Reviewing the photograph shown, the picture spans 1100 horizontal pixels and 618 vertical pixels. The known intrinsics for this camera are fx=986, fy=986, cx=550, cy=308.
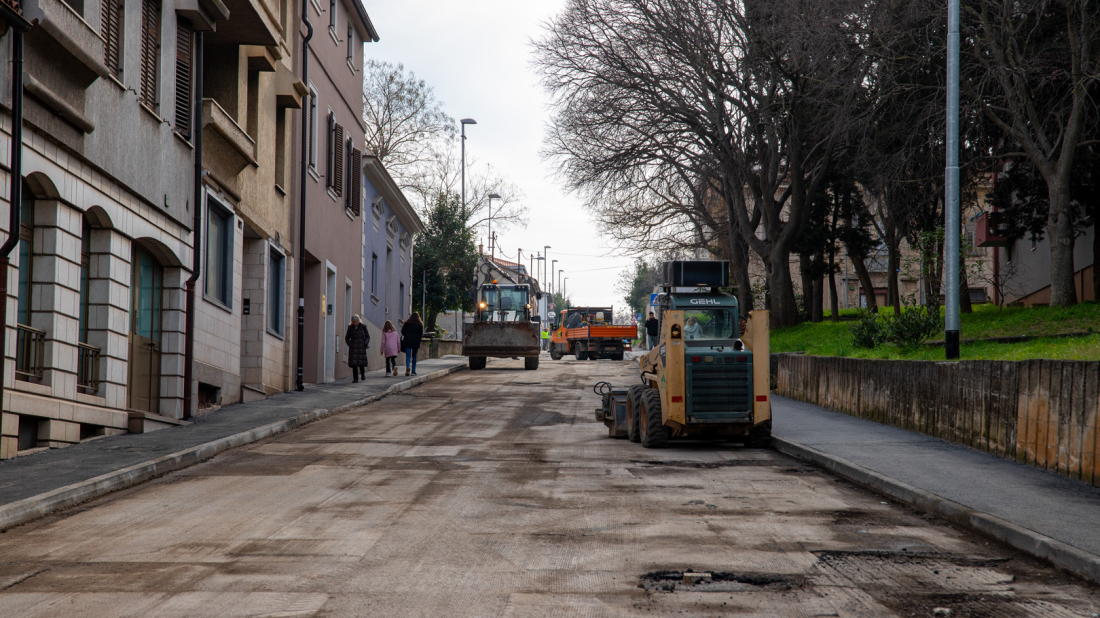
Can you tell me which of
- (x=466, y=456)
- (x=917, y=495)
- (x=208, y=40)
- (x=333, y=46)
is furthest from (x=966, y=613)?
(x=333, y=46)

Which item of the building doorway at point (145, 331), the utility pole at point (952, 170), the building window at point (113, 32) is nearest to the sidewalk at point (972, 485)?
the utility pole at point (952, 170)

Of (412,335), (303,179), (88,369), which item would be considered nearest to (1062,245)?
(303,179)

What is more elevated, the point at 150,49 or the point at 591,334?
the point at 150,49

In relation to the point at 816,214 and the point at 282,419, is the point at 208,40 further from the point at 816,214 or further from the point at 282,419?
the point at 816,214

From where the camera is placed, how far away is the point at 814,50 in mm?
23609

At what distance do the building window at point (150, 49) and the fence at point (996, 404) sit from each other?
12099mm

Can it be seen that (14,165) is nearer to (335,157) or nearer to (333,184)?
(333,184)

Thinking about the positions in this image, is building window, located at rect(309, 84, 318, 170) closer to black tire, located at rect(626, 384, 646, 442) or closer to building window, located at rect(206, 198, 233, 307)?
building window, located at rect(206, 198, 233, 307)

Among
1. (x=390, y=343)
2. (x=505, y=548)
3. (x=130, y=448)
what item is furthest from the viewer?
(x=390, y=343)

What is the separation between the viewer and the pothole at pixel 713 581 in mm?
5764

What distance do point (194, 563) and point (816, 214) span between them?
35.6 m

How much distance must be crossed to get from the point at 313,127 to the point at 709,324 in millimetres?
14409

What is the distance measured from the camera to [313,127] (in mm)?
25000

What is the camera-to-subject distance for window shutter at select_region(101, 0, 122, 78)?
43.0 ft
